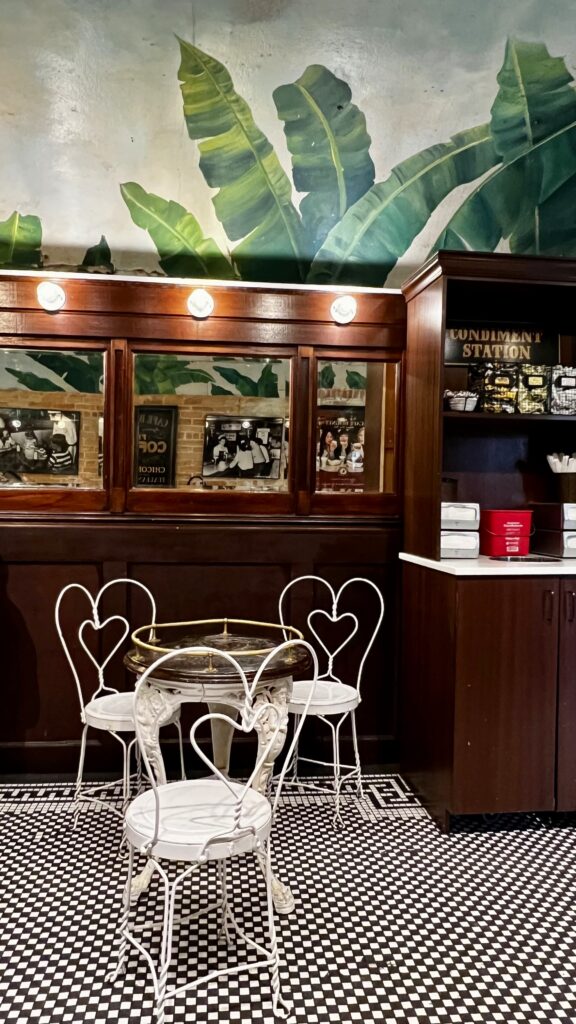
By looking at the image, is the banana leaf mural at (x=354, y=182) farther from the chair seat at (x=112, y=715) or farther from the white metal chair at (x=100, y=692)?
the chair seat at (x=112, y=715)

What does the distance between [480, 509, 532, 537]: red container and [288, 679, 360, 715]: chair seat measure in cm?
108

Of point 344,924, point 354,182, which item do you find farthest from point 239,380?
point 344,924

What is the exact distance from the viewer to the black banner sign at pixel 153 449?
3.74m

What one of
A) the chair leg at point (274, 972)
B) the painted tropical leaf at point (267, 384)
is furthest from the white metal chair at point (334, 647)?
the chair leg at point (274, 972)

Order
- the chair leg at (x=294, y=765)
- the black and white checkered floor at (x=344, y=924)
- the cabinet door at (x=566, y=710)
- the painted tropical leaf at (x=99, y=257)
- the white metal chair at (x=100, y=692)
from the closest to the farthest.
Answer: the black and white checkered floor at (x=344, y=924) < the white metal chair at (x=100, y=692) < the cabinet door at (x=566, y=710) < the chair leg at (x=294, y=765) < the painted tropical leaf at (x=99, y=257)

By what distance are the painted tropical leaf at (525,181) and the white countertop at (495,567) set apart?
5.78ft

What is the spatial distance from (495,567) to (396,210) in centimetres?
201

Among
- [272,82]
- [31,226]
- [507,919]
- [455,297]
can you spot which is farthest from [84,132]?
[507,919]

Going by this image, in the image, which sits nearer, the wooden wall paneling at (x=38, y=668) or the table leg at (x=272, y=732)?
the table leg at (x=272, y=732)

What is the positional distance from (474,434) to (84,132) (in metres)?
2.47

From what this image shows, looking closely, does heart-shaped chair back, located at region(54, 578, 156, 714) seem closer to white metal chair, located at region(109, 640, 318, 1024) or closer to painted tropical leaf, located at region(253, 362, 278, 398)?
painted tropical leaf, located at region(253, 362, 278, 398)

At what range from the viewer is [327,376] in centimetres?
384

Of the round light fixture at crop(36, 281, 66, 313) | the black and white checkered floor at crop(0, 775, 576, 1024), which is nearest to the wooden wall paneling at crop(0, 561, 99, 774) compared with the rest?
the black and white checkered floor at crop(0, 775, 576, 1024)

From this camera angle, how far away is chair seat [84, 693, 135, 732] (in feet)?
9.71
